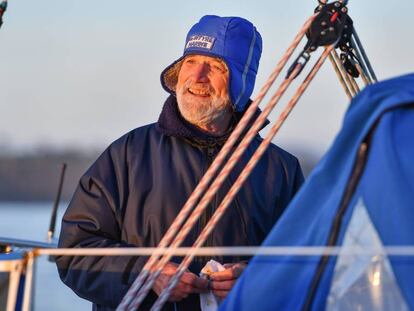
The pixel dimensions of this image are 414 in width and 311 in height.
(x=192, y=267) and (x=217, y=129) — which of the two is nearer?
(x=192, y=267)

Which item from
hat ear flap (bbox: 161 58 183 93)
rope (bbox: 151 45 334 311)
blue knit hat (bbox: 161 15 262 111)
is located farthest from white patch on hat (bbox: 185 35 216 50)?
rope (bbox: 151 45 334 311)

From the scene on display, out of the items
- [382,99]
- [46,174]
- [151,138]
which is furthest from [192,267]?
[46,174]

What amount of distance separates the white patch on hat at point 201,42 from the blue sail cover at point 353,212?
130 centimetres

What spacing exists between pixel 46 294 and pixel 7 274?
18.6 feet

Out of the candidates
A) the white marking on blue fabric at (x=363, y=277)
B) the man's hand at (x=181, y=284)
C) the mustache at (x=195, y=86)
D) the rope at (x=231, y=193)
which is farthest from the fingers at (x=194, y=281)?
the mustache at (x=195, y=86)

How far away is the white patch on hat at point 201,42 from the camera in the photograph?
183 inches

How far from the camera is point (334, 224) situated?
3.28 m

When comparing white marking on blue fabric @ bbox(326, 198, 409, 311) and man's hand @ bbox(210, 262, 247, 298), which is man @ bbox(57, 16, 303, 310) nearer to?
man's hand @ bbox(210, 262, 247, 298)

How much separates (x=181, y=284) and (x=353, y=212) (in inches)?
39.5

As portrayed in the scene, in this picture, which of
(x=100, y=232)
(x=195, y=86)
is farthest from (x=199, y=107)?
(x=100, y=232)

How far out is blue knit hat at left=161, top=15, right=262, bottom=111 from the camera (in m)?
4.66

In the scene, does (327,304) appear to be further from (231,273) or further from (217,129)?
(217,129)

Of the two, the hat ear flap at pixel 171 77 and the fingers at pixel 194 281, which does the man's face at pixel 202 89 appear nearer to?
the hat ear flap at pixel 171 77

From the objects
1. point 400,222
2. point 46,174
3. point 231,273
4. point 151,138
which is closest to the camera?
point 400,222
